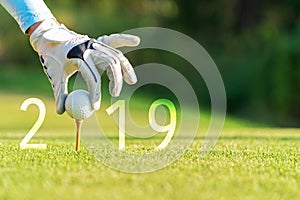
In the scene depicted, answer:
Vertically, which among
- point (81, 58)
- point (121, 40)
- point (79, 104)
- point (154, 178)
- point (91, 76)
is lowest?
point (154, 178)

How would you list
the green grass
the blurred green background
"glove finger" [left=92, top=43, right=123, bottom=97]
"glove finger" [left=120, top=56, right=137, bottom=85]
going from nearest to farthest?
the green grass < "glove finger" [left=92, top=43, right=123, bottom=97] < "glove finger" [left=120, top=56, right=137, bottom=85] < the blurred green background

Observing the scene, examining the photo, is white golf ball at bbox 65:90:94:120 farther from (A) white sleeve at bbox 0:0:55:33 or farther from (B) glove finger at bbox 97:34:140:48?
(A) white sleeve at bbox 0:0:55:33

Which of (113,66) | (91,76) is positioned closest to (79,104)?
(91,76)

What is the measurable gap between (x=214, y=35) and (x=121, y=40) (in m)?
18.6

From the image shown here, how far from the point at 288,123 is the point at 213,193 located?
13606 mm

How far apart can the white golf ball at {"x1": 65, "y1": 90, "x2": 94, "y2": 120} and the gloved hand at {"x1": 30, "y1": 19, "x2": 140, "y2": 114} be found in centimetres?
4

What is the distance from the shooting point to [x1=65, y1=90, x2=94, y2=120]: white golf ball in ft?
13.9

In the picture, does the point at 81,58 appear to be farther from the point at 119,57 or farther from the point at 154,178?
the point at 154,178

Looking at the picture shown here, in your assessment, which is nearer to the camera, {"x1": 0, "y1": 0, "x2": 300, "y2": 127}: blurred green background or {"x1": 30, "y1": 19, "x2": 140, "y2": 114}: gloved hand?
{"x1": 30, "y1": 19, "x2": 140, "y2": 114}: gloved hand

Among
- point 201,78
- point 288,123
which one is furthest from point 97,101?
point 201,78

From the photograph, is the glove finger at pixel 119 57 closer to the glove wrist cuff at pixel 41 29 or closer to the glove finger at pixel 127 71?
the glove finger at pixel 127 71

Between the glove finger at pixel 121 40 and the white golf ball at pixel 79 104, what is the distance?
37cm

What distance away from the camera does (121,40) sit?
432 centimetres

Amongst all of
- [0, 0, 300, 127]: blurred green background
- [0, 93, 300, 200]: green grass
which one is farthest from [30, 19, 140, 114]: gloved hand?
[0, 0, 300, 127]: blurred green background
